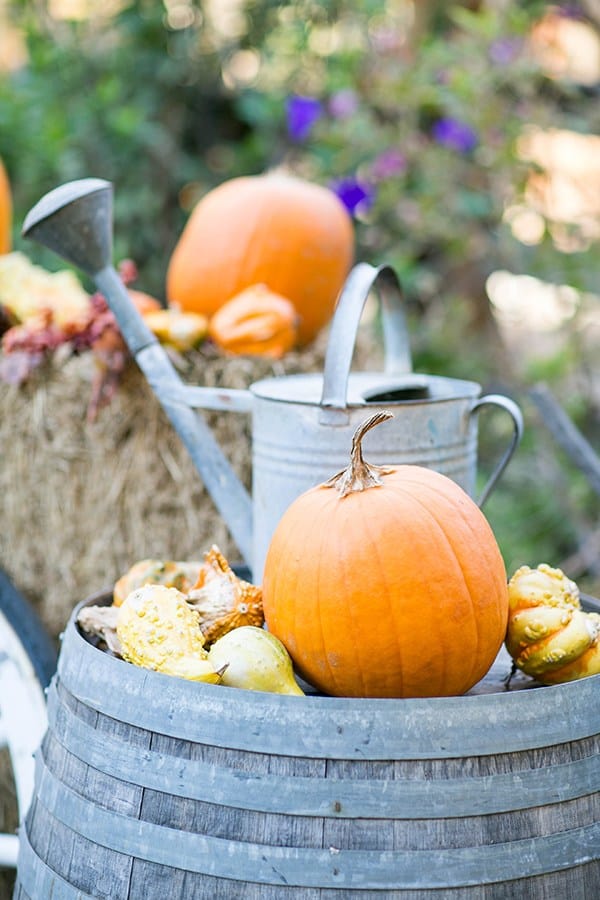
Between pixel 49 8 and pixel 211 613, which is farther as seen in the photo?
pixel 49 8

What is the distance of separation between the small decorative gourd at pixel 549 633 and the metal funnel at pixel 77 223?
2.45ft

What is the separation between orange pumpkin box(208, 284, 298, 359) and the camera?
1839mm

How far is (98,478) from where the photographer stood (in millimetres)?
1917

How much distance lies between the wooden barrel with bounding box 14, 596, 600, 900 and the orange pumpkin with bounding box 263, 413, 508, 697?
0.32 ft

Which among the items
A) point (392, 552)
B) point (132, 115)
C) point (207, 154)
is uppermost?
point (392, 552)

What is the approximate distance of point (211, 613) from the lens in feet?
3.45

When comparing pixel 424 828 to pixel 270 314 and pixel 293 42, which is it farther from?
pixel 293 42

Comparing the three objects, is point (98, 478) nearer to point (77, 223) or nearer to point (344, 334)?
point (77, 223)

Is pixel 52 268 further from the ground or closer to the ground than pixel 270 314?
closer to the ground

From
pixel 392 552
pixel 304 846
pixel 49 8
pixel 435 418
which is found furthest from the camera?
pixel 49 8

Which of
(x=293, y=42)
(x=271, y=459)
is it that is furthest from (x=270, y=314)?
(x=293, y=42)

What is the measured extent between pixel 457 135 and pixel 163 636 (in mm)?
2673

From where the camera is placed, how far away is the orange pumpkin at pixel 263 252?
2023 mm

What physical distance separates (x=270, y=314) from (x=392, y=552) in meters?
0.99
